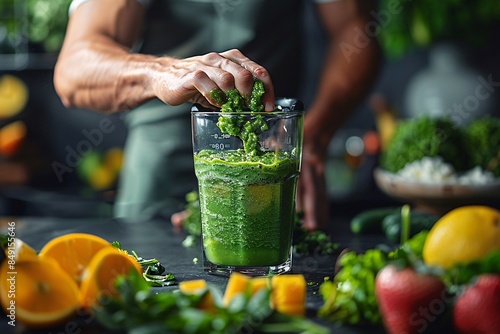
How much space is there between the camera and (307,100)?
3459mm

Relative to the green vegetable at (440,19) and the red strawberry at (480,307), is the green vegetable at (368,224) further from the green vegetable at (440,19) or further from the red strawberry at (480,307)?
the green vegetable at (440,19)

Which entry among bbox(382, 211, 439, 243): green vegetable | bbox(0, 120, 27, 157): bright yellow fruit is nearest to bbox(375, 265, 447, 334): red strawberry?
bbox(382, 211, 439, 243): green vegetable

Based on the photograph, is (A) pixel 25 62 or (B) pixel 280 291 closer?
(B) pixel 280 291

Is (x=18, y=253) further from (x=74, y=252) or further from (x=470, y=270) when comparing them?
(x=470, y=270)

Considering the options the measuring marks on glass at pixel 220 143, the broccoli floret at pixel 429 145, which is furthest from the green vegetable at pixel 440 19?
the measuring marks on glass at pixel 220 143

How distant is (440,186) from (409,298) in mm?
994

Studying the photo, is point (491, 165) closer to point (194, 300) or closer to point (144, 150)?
point (144, 150)

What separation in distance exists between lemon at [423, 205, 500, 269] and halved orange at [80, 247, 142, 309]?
0.39 meters

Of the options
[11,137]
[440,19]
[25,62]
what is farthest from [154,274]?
[25,62]

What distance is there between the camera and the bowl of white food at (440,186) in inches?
69.7

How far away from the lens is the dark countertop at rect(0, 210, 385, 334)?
960 millimetres

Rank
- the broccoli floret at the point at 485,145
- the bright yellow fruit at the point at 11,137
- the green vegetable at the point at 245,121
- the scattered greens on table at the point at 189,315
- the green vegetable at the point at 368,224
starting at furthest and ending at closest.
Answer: the bright yellow fruit at the point at 11,137, the broccoli floret at the point at 485,145, the green vegetable at the point at 368,224, the green vegetable at the point at 245,121, the scattered greens on table at the point at 189,315

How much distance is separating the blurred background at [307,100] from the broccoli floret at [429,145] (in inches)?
18.5

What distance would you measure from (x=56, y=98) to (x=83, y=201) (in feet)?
2.42
